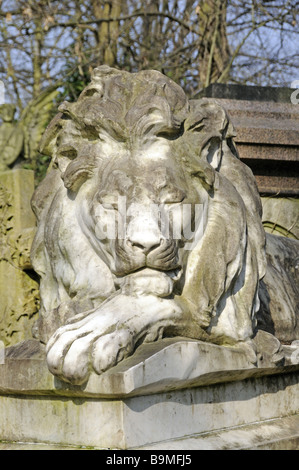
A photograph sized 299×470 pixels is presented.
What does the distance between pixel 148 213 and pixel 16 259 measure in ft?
8.40

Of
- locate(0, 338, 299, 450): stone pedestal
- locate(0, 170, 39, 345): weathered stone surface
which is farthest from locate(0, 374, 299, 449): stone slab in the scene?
locate(0, 170, 39, 345): weathered stone surface

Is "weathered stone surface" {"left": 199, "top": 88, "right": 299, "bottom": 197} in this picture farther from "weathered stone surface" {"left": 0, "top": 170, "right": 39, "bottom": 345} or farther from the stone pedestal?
the stone pedestal

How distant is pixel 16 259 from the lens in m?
5.45

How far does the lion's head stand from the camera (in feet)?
10.0

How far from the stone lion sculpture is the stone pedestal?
0.40ft

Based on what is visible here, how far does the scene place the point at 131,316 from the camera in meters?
2.92

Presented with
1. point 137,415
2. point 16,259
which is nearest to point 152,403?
point 137,415

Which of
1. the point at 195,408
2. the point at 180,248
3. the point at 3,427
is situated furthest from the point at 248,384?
the point at 3,427

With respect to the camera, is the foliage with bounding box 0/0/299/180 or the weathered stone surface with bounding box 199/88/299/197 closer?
the weathered stone surface with bounding box 199/88/299/197

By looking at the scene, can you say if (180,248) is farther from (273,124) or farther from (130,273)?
(273,124)

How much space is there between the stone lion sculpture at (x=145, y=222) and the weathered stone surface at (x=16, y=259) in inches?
78.6

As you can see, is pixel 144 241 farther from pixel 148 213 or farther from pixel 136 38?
pixel 136 38

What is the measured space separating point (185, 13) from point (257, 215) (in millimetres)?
8050
